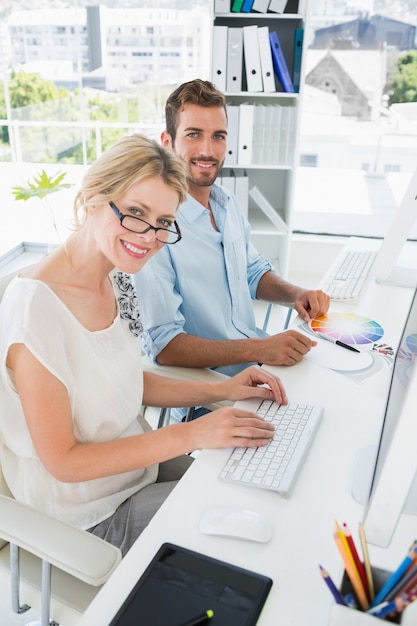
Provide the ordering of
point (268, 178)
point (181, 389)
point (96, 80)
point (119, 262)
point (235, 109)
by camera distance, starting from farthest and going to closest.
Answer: point (96, 80)
point (268, 178)
point (235, 109)
point (181, 389)
point (119, 262)

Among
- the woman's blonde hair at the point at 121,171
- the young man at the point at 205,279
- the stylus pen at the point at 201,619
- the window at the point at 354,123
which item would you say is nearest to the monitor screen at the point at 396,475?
the stylus pen at the point at 201,619

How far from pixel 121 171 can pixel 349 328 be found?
0.86 metres

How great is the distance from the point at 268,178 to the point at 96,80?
4.69 feet

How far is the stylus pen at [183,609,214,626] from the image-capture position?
763 mm

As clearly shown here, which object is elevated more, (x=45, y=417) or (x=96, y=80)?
(x=96, y=80)

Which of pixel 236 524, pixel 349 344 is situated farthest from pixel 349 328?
pixel 236 524

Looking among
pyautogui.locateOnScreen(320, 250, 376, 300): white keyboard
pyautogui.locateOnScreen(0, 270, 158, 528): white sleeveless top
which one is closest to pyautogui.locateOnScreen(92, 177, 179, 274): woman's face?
pyautogui.locateOnScreen(0, 270, 158, 528): white sleeveless top

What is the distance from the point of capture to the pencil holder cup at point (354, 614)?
0.61 m

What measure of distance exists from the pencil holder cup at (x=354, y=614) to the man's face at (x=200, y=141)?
149 centimetres

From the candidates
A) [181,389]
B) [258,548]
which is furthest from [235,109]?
[258,548]

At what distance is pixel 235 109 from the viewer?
3.40 metres

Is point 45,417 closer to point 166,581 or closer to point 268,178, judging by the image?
point 166,581

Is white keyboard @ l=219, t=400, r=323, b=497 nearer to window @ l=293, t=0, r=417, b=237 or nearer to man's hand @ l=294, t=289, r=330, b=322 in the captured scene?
man's hand @ l=294, t=289, r=330, b=322

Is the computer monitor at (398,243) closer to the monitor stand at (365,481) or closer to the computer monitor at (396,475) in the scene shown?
the monitor stand at (365,481)
